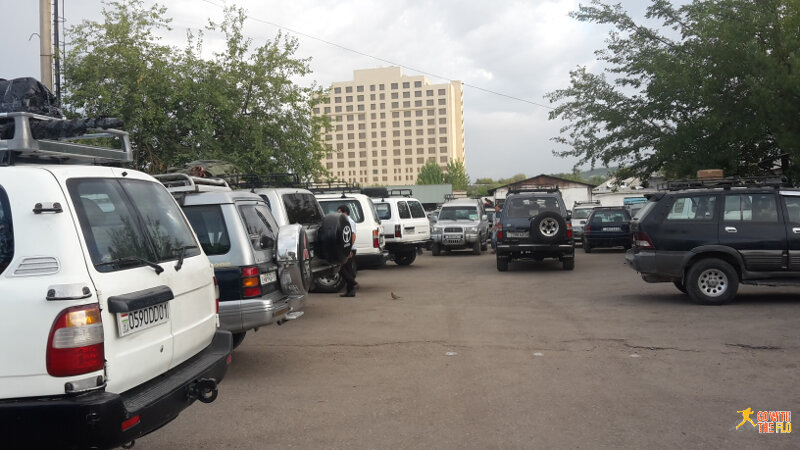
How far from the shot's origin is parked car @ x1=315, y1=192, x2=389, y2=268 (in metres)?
14.9

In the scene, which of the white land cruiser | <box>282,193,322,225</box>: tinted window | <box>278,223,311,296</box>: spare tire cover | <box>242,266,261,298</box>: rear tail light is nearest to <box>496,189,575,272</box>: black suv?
<box>282,193,322,225</box>: tinted window

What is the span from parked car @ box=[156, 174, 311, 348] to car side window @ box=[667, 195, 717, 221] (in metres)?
6.46

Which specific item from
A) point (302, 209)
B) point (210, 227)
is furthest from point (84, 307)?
point (302, 209)

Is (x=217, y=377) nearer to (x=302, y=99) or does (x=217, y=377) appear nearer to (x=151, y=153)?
(x=151, y=153)

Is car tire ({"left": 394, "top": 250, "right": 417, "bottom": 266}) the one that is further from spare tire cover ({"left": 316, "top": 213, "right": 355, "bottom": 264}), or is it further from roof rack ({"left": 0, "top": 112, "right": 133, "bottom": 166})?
roof rack ({"left": 0, "top": 112, "right": 133, "bottom": 166})

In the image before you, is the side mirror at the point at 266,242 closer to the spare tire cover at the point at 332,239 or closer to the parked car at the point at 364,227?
the spare tire cover at the point at 332,239

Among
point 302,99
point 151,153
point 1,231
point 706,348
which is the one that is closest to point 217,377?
point 1,231

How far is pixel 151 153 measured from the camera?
18812mm

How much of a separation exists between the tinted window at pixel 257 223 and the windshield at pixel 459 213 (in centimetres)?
1618

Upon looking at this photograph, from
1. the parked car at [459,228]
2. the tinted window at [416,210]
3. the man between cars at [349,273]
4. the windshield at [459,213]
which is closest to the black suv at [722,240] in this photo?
the man between cars at [349,273]

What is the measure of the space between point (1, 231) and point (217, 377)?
68.0 inches

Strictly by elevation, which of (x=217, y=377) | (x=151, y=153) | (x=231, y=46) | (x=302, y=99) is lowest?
(x=217, y=377)

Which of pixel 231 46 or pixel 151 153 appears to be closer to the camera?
pixel 151 153

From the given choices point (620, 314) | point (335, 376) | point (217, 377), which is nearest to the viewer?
point (217, 377)
